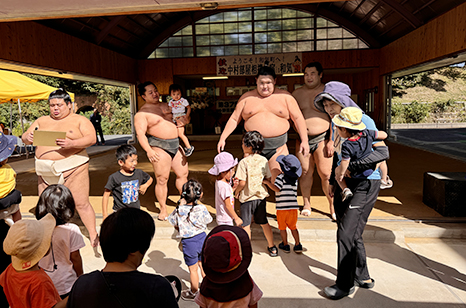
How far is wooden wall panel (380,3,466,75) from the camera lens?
6614mm

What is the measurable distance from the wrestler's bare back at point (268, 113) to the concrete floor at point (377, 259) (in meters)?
1.04

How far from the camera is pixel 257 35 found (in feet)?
42.7

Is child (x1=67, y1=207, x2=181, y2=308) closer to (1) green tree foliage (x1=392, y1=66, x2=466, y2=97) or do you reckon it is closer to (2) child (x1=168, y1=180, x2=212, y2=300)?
(2) child (x1=168, y1=180, x2=212, y2=300)

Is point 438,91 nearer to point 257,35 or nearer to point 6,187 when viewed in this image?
point 257,35

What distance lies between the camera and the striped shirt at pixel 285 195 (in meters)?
3.06

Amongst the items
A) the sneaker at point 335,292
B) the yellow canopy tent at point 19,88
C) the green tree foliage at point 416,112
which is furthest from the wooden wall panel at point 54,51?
the green tree foliage at point 416,112

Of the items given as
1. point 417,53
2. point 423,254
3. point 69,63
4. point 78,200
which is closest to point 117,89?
point 69,63

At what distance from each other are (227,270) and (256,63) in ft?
39.6

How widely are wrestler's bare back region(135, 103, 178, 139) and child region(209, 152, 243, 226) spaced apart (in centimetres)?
131

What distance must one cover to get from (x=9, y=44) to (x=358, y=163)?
651 cm

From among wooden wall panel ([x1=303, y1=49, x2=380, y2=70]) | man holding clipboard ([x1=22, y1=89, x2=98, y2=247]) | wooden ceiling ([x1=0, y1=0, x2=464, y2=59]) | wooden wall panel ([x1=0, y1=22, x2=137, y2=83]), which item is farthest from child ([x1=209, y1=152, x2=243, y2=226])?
wooden wall panel ([x1=303, y1=49, x2=380, y2=70])

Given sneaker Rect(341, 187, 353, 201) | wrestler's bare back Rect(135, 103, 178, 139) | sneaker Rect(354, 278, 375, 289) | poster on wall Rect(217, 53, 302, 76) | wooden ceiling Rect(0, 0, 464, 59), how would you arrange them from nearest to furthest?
sneaker Rect(341, 187, 353, 201)
sneaker Rect(354, 278, 375, 289)
wrestler's bare back Rect(135, 103, 178, 139)
wooden ceiling Rect(0, 0, 464, 59)
poster on wall Rect(217, 53, 302, 76)

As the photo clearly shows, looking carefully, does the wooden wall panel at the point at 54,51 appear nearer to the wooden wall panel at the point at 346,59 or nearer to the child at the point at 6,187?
the child at the point at 6,187

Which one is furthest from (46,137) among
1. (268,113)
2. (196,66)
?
(196,66)
